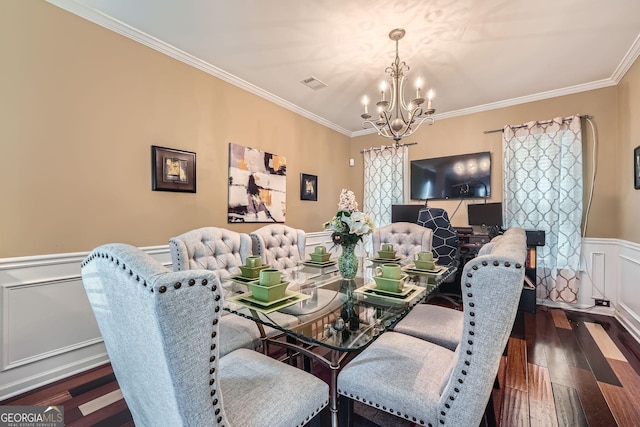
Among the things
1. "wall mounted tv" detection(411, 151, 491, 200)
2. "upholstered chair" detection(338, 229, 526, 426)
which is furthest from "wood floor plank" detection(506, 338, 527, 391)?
"wall mounted tv" detection(411, 151, 491, 200)

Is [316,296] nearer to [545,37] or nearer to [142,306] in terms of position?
[142,306]

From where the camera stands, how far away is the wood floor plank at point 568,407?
153 centimetres

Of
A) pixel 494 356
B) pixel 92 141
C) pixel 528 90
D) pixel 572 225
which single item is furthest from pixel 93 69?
pixel 572 225

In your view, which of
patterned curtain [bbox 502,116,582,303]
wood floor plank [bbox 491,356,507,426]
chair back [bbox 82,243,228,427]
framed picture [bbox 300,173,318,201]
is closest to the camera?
chair back [bbox 82,243,228,427]

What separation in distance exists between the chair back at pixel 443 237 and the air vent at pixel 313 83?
204 cm

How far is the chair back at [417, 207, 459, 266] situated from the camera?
325 cm

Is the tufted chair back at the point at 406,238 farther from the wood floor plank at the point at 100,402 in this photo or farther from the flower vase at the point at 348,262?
→ the wood floor plank at the point at 100,402

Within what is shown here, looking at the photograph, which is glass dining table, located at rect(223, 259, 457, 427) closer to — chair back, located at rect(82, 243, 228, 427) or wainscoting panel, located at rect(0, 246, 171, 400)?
chair back, located at rect(82, 243, 228, 427)

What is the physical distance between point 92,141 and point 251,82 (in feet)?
5.67

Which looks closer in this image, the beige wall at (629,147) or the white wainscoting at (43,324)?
the white wainscoting at (43,324)

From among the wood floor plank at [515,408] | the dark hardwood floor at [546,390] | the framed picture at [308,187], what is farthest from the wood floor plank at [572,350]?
the framed picture at [308,187]

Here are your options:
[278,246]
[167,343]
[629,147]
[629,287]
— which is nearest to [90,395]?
[278,246]

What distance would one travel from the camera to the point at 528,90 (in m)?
3.32

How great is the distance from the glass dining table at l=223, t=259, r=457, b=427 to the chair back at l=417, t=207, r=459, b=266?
60.4 inches
